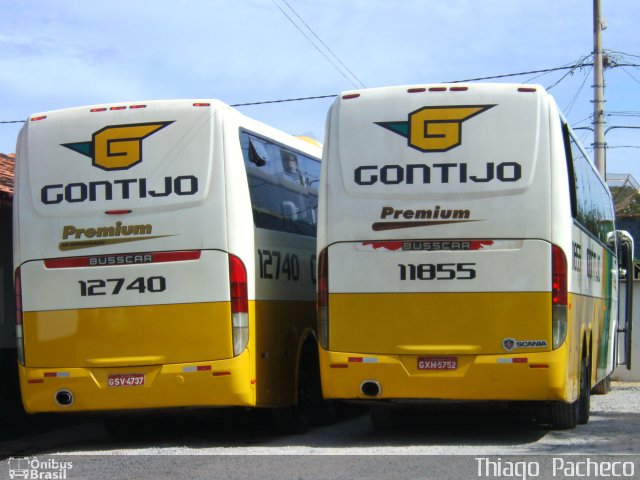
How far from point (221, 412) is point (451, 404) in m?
2.49

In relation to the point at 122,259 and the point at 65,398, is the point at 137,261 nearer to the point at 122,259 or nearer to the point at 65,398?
the point at 122,259

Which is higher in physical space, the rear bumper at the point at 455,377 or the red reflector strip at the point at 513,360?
the red reflector strip at the point at 513,360

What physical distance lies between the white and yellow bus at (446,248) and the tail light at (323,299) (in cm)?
2

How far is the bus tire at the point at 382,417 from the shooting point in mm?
12500

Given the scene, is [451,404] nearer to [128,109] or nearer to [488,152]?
[488,152]

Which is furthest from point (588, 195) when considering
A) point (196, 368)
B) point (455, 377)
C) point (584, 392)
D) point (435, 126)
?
point (196, 368)

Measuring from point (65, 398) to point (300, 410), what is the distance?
9.78ft

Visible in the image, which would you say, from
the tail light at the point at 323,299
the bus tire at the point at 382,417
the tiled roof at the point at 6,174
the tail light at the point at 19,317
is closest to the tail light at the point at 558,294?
the tail light at the point at 323,299

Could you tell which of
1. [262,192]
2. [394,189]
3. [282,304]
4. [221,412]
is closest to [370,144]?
[394,189]

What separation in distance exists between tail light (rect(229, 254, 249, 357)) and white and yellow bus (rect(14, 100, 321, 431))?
0.01 meters

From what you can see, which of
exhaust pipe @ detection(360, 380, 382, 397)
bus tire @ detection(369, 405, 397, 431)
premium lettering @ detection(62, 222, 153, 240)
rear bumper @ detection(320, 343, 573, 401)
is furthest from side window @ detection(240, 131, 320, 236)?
bus tire @ detection(369, 405, 397, 431)

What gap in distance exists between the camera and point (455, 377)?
1072cm

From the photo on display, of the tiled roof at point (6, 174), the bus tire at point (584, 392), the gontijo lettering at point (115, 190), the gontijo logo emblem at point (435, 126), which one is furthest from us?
the tiled roof at point (6, 174)

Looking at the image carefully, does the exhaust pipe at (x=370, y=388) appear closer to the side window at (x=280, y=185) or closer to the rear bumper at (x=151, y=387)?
the rear bumper at (x=151, y=387)
